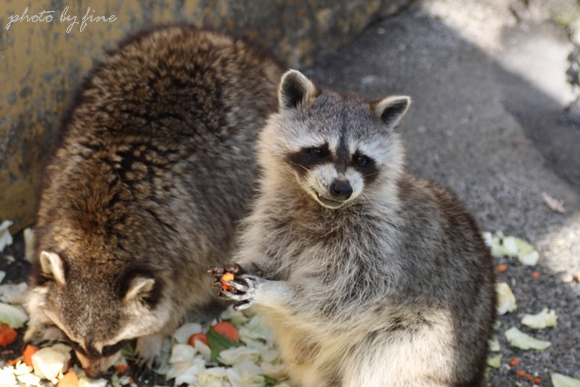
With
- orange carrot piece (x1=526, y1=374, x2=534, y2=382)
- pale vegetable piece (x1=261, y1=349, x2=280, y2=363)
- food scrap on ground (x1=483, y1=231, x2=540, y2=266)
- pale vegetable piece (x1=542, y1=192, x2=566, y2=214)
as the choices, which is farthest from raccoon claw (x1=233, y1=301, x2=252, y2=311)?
pale vegetable piece (x1=542, y1=192, x2=566, y2=214)

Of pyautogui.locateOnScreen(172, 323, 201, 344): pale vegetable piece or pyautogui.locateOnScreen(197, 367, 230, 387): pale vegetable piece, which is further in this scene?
pyautogui.locateOnScreen(172, 323, 201, 344): pale vegetable piece

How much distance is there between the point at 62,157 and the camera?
2.87 metres

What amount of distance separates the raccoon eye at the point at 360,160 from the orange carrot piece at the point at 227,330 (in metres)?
1.20

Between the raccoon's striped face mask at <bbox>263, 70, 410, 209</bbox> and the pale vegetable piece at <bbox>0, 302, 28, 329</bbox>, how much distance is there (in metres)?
1.47

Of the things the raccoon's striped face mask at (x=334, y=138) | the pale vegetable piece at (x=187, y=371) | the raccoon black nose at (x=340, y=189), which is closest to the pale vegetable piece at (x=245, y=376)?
the pale vegetable piece at (x=187, y=371)

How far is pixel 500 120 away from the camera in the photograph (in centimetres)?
430

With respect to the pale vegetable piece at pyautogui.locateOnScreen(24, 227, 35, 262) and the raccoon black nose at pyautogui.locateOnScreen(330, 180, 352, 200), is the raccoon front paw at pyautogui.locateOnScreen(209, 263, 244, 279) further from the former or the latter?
the pale vegetable piece at pyautogui.locateOnScreen(24, 227, 35, 262)

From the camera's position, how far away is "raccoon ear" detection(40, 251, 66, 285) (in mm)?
2467

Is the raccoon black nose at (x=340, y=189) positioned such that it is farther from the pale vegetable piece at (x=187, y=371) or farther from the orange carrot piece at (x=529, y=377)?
the orange carrot piece at (x=529, y=377)

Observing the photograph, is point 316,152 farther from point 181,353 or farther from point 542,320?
point 542,320

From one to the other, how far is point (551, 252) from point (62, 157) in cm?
246

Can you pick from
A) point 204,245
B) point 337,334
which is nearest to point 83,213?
point 204,245

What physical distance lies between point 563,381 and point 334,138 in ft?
4.78

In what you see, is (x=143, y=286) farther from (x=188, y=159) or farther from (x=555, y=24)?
(x=555, y=24)
